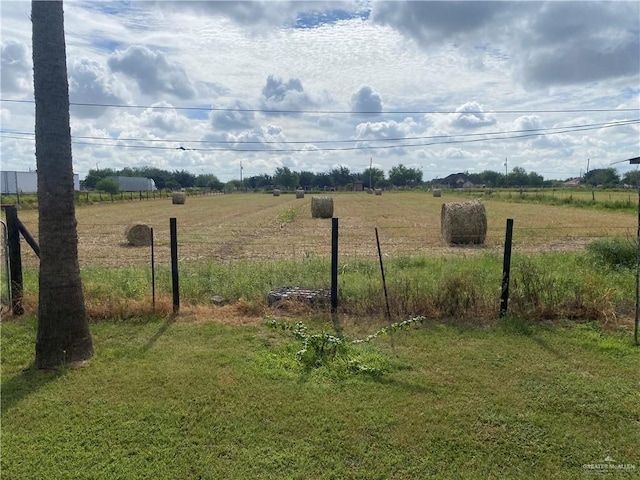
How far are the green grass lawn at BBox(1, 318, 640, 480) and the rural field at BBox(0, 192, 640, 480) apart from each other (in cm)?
2

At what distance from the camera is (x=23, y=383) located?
4215 mm

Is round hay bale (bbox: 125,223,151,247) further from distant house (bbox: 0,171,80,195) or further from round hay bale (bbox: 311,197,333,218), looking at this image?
distant house (bbox: 0,171,80,195)

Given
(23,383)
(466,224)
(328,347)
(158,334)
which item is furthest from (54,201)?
(466,224)

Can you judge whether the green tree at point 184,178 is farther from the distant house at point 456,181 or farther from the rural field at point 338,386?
the rural field at point 338,386

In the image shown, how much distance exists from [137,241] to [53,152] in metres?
11.9

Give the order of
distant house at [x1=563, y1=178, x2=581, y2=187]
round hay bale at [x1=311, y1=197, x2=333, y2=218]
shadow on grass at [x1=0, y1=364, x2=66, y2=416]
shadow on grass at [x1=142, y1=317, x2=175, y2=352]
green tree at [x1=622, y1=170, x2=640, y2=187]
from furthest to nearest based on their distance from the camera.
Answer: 1. distant house at [x1=563, y1=178, x2=581, y2=187]
2. round hay bale at [x1=311, y1=197, x2=333, y2=218]
3. green tree at [x1=622, y1=170, x2=640, y2=187]
4. shadow on grass at [x1=142, y1=317, x2=175, y2=352]
5. shadow on grass at [x1=0, y1=364, x2=66, y2=416]

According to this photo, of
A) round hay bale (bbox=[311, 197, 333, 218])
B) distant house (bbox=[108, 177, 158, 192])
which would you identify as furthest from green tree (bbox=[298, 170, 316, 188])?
round hay bale (bbox=[311, 197, 333, 218])

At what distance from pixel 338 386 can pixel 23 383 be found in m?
2.99

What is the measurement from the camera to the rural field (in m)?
3.13

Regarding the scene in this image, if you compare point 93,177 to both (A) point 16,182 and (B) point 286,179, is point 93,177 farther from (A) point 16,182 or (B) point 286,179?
(B) point 286,179

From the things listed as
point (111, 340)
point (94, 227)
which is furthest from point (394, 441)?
point (94, 227)

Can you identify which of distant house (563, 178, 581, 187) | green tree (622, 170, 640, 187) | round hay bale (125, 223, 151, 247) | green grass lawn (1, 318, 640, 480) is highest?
distant house (563, 178, 581, 187)

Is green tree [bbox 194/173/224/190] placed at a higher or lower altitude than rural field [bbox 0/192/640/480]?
higher

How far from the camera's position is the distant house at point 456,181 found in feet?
439
